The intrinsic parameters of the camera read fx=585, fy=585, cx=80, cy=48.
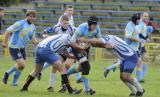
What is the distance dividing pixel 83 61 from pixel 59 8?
886 inches

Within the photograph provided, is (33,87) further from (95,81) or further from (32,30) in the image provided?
(95,81)

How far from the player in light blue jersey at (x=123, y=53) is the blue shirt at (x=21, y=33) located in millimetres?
2284

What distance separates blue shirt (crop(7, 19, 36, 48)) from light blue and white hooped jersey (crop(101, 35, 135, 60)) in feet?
9.55

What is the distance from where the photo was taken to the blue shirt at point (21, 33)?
14766mm

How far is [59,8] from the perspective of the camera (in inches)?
1401

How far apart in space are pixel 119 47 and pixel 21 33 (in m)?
3.33

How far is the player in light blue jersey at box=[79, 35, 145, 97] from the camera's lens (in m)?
12.5

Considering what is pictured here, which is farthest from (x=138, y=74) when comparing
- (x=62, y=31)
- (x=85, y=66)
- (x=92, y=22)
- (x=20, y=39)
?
(x=92, y=22)

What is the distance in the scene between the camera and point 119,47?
501 inches

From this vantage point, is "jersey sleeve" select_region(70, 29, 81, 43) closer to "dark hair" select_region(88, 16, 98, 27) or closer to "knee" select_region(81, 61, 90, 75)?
"dark hair" select_region(88, 16, 98, 27)

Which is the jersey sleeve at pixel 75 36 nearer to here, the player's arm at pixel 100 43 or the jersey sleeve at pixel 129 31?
the player's arm at pixel 100 43

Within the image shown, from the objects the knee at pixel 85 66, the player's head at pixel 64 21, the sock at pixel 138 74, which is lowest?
the sock at pixel 138 74

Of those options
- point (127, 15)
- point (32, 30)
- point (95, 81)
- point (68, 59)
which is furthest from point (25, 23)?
point (127, 15)

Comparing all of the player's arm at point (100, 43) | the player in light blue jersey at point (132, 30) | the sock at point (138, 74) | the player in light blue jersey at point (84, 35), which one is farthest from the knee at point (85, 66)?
the sock at point (138, 74)
